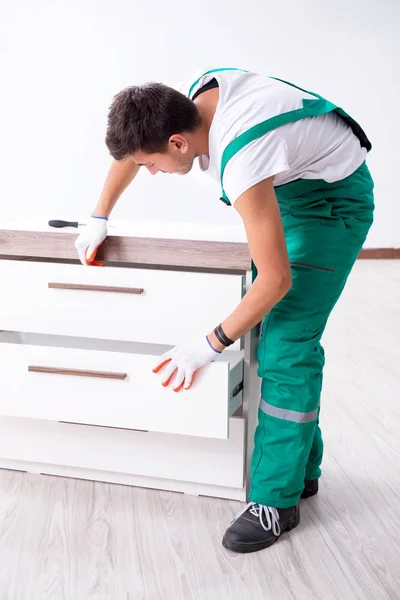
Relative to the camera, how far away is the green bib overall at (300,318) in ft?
4.55

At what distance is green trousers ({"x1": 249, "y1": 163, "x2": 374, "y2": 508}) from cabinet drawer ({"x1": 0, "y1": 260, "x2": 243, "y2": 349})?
0.35 ft

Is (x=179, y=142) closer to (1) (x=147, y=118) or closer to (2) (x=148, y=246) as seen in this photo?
(1) (x=147, y=118)

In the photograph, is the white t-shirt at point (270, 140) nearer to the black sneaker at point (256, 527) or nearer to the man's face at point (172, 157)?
the man's face at point (172, 157)

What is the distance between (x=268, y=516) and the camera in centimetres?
144

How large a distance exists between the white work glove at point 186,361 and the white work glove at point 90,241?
0.26 m

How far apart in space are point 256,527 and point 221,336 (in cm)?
41

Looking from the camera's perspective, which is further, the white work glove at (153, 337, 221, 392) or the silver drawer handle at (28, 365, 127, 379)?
the silver drawer handle at (28, 365, 127, 379)

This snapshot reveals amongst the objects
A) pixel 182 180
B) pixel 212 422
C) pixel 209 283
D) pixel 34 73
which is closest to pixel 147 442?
pixel 212 422

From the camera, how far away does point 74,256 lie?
148 cm

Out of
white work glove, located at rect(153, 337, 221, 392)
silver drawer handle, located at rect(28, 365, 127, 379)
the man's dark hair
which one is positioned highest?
the man's dark hair

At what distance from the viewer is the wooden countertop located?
54.8 inches

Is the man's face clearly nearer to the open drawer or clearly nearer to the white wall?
the open drawer

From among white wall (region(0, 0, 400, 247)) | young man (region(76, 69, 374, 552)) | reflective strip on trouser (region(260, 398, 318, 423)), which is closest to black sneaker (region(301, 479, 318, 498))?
young man (region(76, 69, 374, 552))

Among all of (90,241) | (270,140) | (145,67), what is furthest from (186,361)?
(145,67)
